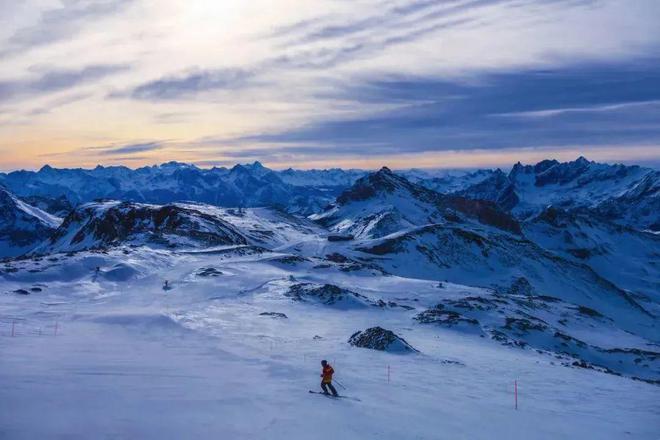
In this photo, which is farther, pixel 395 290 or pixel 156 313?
pixel 395 290

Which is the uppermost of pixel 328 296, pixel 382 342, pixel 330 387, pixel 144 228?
pixel 144 228

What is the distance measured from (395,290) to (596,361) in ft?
78.6

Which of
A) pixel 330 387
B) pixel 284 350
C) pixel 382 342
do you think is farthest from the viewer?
pixel 382 342

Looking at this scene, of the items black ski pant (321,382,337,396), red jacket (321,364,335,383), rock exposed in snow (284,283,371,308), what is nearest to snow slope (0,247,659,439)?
black ski pant (321,382,337,396)

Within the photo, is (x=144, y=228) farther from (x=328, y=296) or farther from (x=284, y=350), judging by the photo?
(x=284, y=350)

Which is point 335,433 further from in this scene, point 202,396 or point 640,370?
point 640,370

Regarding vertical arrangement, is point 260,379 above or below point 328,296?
above

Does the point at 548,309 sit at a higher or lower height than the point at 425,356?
lower

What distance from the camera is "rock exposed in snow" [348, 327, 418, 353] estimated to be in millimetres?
36469

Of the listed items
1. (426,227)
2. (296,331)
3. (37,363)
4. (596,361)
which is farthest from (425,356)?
(426,227)

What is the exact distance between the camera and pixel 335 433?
733 inches

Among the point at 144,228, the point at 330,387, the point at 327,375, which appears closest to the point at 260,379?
the point at 327,375

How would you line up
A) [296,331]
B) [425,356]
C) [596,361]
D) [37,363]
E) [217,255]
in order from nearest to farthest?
[37,363] → [425,356] → [296,331] → [596,361] → [217,255]

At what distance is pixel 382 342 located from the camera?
36.8 m
